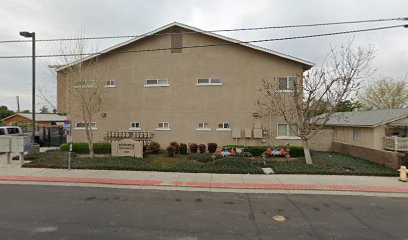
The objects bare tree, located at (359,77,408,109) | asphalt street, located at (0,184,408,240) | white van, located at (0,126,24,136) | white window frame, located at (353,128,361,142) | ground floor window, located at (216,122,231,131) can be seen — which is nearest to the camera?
asphalt street, located at (0,184,408,240)

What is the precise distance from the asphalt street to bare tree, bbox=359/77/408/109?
33816 millimetres

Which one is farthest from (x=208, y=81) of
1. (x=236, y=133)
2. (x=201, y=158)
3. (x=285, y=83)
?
(x=201, y=158)

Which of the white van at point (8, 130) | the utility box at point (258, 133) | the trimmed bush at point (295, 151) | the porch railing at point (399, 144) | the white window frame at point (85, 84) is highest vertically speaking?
the white window frame at point (85, 84)

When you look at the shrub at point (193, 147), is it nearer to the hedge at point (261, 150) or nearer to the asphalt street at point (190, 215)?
the hedge at point (261, 150)

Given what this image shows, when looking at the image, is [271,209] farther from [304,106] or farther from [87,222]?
[304,106]

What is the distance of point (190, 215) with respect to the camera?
20.0ft

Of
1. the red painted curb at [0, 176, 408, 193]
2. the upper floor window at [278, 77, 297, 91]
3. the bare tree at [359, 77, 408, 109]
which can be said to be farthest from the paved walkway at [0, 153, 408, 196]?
the bare tree at [359, 77, 408, 109]

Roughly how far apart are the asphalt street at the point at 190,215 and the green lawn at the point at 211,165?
117 inches

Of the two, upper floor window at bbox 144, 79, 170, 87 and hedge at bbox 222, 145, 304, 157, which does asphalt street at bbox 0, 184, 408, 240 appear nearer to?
hedge at bbox 222, 145, 304, 157

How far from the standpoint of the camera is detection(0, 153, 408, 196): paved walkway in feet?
28.8

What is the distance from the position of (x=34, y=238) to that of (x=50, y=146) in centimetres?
1730

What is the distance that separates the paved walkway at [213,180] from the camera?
877 centimetres

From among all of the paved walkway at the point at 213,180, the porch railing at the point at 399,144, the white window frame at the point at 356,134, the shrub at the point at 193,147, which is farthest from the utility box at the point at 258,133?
the porch railing at the point at 399,144


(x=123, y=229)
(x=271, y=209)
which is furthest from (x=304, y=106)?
(x=123, y=229)
